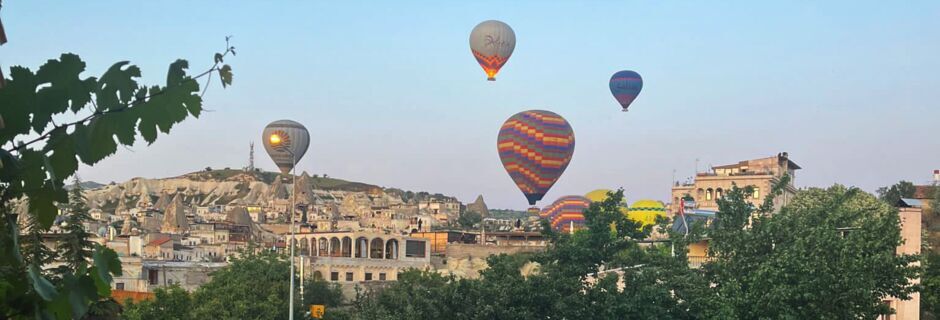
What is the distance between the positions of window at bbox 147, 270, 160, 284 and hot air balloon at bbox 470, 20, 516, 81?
3312cm

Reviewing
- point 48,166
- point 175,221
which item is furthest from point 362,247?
point 48,166

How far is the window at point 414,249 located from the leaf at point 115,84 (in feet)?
273

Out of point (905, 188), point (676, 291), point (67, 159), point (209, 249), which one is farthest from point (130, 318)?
point (905, 188)

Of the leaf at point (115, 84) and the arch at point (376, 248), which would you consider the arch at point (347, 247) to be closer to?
the arch at point (376, 248)

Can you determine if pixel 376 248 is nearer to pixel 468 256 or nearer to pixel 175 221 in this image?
pixel 468 256

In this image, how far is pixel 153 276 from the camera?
70.4m

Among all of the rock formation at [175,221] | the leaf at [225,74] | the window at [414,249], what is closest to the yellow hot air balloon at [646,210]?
the window at [414,249]

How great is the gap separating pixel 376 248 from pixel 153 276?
1958 cm

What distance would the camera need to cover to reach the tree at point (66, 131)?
5.06 metres

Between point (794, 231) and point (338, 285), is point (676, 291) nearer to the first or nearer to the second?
point (794, 231)

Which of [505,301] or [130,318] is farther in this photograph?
[130,318]

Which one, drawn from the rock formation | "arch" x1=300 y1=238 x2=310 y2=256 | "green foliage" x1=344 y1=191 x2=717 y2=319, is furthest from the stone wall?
the rock formation

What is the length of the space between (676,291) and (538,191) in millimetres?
59826

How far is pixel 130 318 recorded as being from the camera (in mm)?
42906
